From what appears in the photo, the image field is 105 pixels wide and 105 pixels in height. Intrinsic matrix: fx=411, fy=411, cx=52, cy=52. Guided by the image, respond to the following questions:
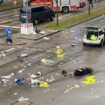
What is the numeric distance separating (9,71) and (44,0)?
29.5m

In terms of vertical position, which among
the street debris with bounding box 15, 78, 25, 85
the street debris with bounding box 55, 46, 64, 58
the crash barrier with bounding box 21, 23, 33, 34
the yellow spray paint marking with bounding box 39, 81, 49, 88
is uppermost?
the crash barrier with bounding box 21, 23, 33, 34

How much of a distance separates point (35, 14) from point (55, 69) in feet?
57.5

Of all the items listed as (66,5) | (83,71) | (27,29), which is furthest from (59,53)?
(66,5)

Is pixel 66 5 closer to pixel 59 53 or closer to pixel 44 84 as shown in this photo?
pixel 59 53

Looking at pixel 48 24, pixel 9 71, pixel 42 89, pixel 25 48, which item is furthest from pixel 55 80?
pixel 48 24

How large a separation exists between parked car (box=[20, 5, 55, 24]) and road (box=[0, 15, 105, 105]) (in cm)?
514

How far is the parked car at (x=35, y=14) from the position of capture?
1572 inches

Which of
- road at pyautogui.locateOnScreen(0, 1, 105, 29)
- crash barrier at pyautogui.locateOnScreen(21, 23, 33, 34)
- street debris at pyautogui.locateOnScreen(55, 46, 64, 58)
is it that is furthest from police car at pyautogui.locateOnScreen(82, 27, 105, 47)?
road at pyautogui.locateOnScreen(0, 1, 105, 29)

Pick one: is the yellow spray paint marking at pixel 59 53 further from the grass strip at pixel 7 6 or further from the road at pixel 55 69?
the grass strip at pixel 7 6

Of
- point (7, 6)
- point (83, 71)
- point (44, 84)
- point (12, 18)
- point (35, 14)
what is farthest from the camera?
point (7, 6)

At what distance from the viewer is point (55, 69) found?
936 inches

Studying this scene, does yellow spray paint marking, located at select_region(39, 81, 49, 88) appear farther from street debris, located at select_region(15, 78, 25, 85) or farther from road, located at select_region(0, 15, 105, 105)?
street debris, located at select_region(15, 78, 25, 85)

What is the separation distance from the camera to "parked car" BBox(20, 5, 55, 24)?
39938 mm

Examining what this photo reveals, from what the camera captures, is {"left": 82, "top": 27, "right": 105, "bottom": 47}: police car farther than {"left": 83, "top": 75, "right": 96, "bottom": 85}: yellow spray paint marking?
Yes
